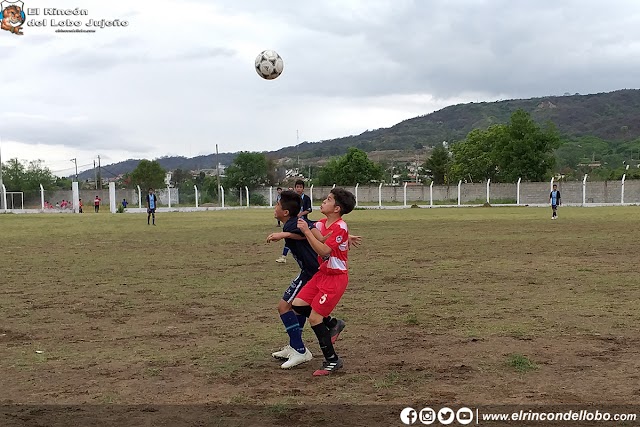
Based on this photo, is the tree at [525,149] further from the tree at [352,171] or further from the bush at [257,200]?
the bush at [257,200]

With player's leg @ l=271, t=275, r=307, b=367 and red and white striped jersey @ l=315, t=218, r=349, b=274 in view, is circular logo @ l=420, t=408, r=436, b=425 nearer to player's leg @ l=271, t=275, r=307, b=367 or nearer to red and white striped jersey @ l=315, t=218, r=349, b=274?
red and white striped jersey @ l=315, t=218, r=349, b=274

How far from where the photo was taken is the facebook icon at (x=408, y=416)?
4746mm

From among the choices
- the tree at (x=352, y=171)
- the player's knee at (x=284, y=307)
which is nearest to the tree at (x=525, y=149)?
the tree at (x=352, y=171)

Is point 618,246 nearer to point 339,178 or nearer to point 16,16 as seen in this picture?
point 16,16

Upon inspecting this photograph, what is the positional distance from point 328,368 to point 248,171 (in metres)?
92.0

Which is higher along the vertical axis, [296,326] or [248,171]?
[248,171]

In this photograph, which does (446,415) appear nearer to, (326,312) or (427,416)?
(427,416)

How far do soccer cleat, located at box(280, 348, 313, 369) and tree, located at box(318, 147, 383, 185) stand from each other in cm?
8813

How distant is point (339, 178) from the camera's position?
9681cm

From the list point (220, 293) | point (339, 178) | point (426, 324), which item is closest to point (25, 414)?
point (426, 324)

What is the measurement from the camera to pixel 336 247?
6.20m

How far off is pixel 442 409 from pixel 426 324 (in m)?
3.22

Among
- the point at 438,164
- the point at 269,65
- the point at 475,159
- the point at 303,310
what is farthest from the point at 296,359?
the point at 438,164

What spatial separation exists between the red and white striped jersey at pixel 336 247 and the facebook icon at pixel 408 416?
66.7 inches
